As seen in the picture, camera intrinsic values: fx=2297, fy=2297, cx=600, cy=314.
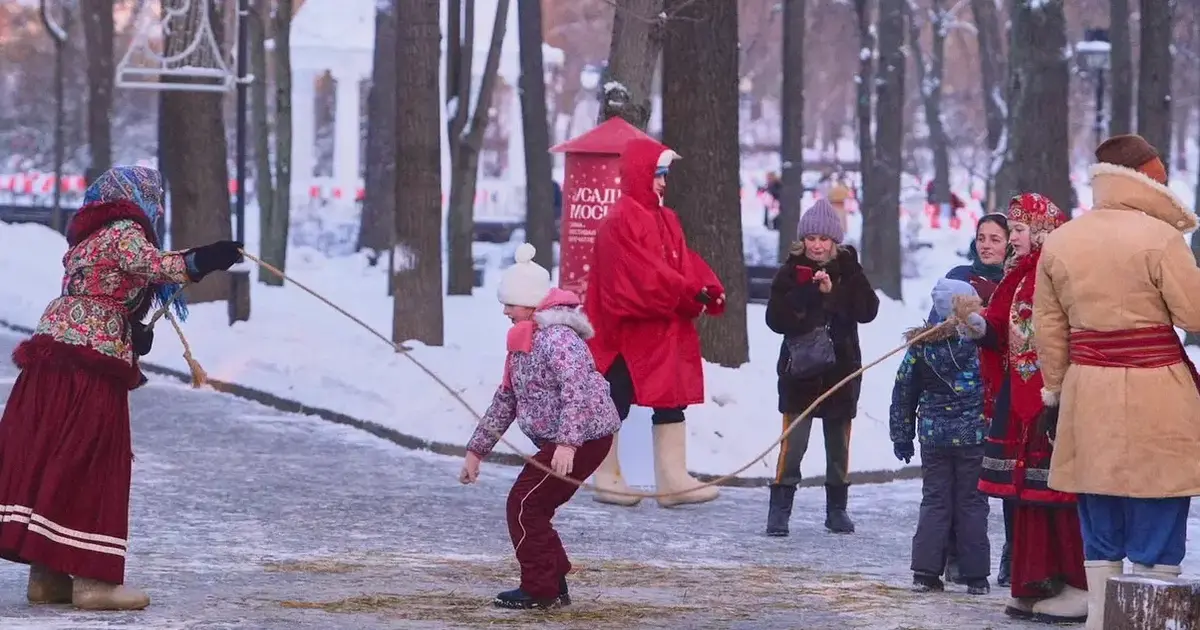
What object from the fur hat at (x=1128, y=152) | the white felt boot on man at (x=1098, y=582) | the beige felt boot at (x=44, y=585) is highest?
the fur hat at (x=1128, y=152)

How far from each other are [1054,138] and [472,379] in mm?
6510

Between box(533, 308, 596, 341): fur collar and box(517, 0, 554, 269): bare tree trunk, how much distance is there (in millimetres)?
17742

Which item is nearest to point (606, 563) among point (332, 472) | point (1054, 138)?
point (332, 472)

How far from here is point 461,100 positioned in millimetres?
26922

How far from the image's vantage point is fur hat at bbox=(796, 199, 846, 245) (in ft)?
38.9

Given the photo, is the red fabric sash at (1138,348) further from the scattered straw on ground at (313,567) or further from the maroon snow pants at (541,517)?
the scattered straw on ground at (313,567)

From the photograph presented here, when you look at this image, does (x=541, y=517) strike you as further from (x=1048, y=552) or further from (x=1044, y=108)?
(x=1044, y=108)

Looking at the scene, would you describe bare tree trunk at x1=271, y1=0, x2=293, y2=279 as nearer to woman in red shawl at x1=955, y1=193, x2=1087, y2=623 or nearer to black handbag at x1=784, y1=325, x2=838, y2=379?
black handbag at x1=784, y1=325, x2=838, y2=379

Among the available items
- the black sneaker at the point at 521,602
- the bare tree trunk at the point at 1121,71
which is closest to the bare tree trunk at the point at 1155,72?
the bare tree trunk at the point at 1121,71

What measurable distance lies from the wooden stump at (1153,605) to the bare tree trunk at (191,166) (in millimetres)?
17102

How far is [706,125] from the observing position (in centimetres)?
1741

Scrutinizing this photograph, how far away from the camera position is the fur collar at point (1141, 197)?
845 cm

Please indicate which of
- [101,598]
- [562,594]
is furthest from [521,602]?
[101,598]

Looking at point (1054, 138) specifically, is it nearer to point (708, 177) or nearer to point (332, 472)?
point (708, 177)
